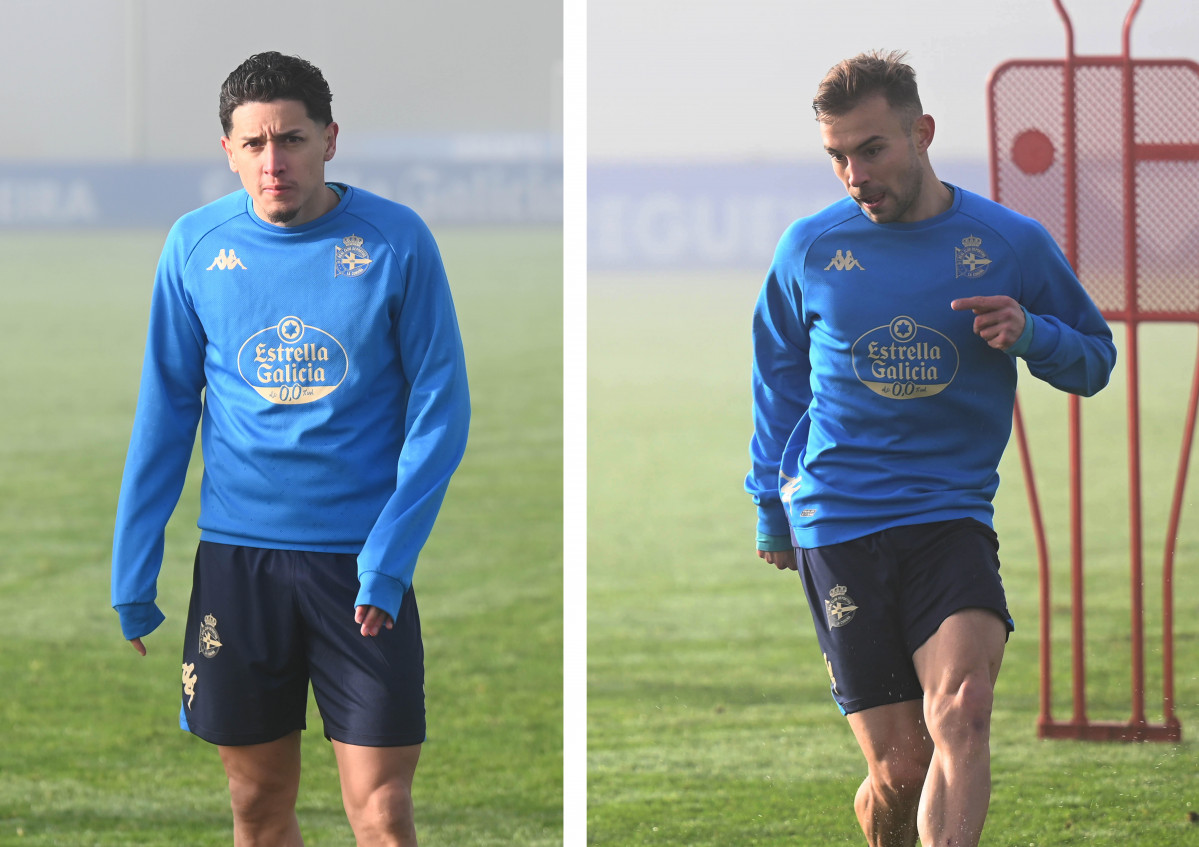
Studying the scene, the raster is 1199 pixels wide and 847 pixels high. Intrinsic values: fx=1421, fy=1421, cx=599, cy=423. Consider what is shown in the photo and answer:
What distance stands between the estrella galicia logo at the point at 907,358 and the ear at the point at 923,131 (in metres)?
0.34

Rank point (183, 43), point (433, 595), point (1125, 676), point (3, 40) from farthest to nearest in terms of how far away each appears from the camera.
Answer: point (3, 40)
point (183, 43)
point (433, 595)
point (1125, 676)

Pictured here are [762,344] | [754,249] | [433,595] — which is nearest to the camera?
[762,344]

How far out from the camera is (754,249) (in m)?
14.5

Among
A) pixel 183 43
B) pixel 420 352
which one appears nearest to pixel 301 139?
A: pixel 420 352

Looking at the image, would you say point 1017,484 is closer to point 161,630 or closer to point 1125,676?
point 1125,676

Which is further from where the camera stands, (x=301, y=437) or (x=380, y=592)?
(x=301, y=437)

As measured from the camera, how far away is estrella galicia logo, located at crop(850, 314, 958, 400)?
2.82 m

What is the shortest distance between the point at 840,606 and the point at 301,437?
3.69ft

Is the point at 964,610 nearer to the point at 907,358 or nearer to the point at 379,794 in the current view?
the point at 907,358

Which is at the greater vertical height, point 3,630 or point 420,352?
point 420,352

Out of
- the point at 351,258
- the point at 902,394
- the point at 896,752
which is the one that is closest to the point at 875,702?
the point at 896,752

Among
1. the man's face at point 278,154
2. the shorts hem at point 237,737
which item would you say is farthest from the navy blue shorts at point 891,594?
the man's face at point 278,154

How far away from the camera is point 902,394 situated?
2846 mm

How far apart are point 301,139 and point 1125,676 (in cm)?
441
